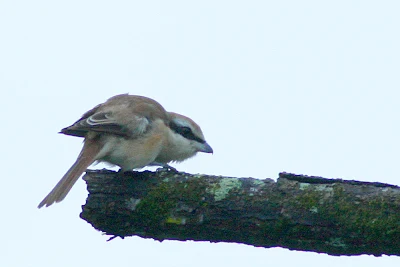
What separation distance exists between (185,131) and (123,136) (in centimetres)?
99

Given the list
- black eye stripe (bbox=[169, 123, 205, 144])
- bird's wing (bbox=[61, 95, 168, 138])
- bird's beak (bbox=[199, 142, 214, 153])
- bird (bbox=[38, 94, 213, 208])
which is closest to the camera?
bird (bbox=[38, 94, 213, 208])

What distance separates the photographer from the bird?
4.56 metres

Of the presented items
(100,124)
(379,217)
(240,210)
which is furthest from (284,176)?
(100,124)

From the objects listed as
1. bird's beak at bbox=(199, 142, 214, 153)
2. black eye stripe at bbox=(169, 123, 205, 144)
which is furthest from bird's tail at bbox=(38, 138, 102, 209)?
bird's beak at bbox=(199, 142, 214, 153)

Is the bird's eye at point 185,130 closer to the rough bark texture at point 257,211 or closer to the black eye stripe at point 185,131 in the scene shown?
the black eye stripe at point 185,131

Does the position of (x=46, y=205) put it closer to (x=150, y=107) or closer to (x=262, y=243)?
(x=150, y=107)

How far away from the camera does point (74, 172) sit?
448cm

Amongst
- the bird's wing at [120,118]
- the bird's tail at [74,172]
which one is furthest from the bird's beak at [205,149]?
→ the bird's tail at [74,172]

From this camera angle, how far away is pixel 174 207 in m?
3.40

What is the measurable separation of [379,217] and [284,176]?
0.66m

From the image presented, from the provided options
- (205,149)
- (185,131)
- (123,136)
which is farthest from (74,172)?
Result: (205,149)

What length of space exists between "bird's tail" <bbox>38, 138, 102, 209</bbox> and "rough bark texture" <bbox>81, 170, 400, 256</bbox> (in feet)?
2.29

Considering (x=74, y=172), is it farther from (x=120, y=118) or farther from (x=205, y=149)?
(x=205, y=149)

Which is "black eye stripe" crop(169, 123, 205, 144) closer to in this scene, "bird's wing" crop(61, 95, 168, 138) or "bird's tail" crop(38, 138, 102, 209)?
"bird's wing" crop(61, 95, 168, 138)
